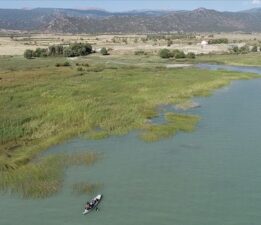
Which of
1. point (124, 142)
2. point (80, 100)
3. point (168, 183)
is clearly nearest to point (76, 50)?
point (80, 100)

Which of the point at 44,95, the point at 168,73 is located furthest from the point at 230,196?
the point at 168,73

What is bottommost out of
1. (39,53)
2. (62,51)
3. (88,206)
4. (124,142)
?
(39,53)

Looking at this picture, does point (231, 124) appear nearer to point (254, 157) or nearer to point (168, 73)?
point (254, 157)

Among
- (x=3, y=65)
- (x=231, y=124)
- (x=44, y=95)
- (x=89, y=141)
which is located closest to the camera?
(x=89, y=141)

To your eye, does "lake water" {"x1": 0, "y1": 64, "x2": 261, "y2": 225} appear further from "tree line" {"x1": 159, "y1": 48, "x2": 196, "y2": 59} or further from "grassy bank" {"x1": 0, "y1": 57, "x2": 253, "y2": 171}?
"tree line" {"x1": 159, "y1": 48, "x2": 196, "y2": 59}

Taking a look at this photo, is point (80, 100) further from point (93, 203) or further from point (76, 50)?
point (76, 50)

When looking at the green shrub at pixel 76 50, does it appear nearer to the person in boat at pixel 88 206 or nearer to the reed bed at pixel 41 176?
the reed bed at pixel 41 176
